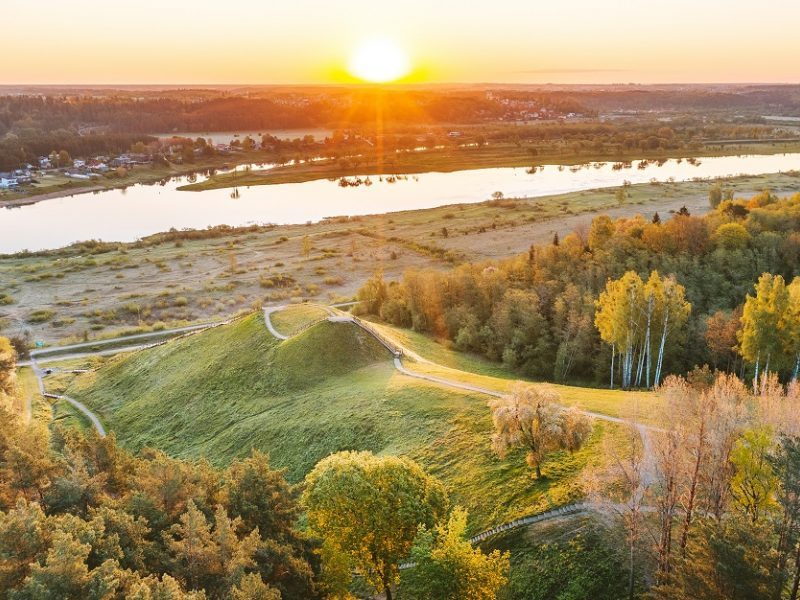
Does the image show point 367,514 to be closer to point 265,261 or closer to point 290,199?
point 265,261

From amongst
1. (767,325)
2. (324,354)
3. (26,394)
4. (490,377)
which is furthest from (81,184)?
(767,325)

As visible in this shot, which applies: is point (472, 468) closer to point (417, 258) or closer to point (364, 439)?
point (364, 439)

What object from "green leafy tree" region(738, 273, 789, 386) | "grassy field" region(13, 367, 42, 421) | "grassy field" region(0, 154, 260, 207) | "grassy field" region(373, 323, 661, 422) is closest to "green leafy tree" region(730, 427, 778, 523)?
"grassy field" region(373, 323, 661, 422)

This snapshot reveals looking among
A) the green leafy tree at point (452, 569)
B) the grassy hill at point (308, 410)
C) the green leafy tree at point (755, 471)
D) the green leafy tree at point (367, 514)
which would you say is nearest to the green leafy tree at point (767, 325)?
the grassy hill at point (308, 410)

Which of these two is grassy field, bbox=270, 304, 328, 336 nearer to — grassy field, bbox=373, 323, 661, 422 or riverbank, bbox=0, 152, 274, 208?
grassy field, bbox=373, 323, 661, 422

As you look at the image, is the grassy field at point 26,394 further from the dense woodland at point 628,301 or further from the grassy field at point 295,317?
the dense woodland at point 628,301
